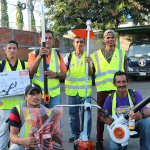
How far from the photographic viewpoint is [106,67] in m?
3.87

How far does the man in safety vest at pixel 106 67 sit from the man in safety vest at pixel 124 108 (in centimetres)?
45

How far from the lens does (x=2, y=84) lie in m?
3.30

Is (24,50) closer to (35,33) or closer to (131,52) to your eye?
(35,33)

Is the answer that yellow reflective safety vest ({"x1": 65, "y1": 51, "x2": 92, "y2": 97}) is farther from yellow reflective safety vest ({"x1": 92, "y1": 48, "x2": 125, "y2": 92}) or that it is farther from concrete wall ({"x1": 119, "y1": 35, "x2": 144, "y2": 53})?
concrete wall ({"x1": 119, "y1": 35, "x2": 144, "y2": 53})

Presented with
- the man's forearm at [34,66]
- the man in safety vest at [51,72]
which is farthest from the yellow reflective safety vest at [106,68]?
the man's forearm at [34,66]

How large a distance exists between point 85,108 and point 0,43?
1867 centimetres

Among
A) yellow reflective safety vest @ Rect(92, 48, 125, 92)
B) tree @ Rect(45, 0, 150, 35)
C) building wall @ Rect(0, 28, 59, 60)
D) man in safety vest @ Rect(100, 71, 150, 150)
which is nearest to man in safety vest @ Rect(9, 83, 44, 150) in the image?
man in safety vest @ Rect(100, 71, 150, 150)

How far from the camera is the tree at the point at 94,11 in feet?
50.2

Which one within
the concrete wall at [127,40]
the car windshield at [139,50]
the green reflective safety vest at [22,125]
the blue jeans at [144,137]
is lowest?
the blue jeans at [144,137]

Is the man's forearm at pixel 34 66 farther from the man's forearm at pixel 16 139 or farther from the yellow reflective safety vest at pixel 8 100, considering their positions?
the man's forearm at pixel 16 139

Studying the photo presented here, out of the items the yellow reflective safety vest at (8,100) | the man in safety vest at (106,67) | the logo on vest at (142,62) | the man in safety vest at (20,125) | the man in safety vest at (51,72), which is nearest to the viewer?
the man in safety vest at (20,125)

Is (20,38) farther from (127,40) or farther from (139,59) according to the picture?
(139,59)

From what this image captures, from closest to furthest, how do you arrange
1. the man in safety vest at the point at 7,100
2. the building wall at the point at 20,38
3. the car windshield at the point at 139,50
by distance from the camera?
the man in safety vest at the point at 7,100, the car windshield at the point at 139,50, the building wall at the point at 20,38

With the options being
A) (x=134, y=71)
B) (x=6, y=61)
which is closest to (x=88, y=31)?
(x=6, y=61)
